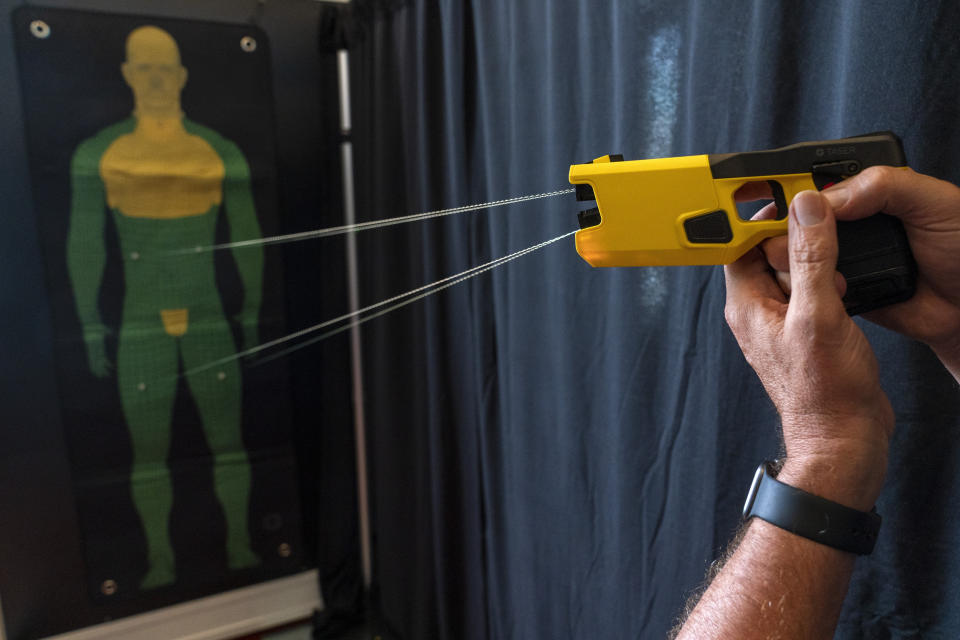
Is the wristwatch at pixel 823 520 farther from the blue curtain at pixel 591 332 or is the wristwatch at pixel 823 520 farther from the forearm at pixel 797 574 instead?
the blue curtain at pixel 591 332

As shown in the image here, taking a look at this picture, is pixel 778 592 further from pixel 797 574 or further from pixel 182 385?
pixel 182 385

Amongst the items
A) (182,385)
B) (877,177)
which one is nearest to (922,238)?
(877,177)

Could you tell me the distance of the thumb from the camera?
57 centimetres

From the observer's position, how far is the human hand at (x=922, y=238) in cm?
60

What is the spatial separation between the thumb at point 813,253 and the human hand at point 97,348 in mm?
2170

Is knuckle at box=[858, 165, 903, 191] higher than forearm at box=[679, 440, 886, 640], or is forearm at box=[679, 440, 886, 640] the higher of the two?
knuckle at box=[858, 165, 903, 191]

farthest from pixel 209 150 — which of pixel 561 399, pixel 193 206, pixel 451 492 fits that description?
pixel 561 399

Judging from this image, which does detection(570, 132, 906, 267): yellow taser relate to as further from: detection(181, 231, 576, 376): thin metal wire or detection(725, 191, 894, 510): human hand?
detection(181, 231, 576, 376): thin metal wire

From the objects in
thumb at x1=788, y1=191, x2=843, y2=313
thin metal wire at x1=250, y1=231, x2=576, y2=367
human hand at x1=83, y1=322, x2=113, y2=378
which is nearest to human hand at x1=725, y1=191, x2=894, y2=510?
thumb at x1=788, y1=191, x2=843, y2=313

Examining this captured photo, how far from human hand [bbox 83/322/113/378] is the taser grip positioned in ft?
6.38

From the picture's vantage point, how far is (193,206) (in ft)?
7.08

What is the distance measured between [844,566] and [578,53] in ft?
3.18

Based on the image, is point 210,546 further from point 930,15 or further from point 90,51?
point 930,15

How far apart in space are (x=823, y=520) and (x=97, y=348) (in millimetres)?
2216
